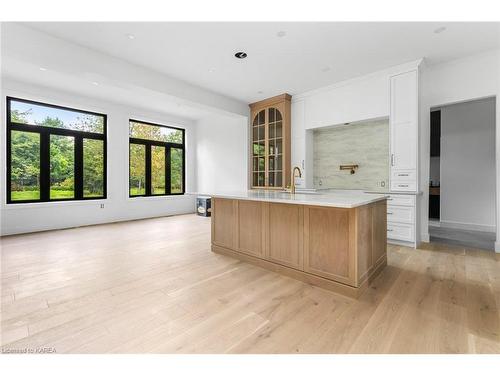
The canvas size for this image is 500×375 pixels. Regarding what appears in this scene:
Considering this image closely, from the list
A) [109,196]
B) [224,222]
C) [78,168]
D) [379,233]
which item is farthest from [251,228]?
[78,168]

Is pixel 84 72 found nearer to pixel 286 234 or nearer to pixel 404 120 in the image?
pixel 286 234

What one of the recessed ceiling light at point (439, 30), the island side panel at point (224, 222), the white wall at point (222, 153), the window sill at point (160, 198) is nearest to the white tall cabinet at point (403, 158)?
the recessed ceiling light at point (439, 30)

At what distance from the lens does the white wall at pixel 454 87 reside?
364 cm

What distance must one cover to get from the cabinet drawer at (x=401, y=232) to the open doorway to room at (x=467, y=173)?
1002 millimetres

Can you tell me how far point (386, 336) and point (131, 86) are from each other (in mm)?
4531

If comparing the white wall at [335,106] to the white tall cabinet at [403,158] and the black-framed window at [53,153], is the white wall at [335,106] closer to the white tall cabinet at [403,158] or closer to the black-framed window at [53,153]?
the white tall cabinet at [403,158]

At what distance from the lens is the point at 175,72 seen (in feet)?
14.3

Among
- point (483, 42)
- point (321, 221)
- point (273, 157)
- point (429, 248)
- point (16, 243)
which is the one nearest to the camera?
point (321, 221)

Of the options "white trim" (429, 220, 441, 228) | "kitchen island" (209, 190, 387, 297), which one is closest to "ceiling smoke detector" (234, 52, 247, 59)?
"kitchen island" (209, 190, 387, 297)

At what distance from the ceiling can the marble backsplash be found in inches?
43.3

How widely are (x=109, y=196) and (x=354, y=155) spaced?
223 inches

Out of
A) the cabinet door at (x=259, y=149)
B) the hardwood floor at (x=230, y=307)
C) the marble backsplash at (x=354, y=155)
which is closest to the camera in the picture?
the hardwood floor at (x=230, y=307)
